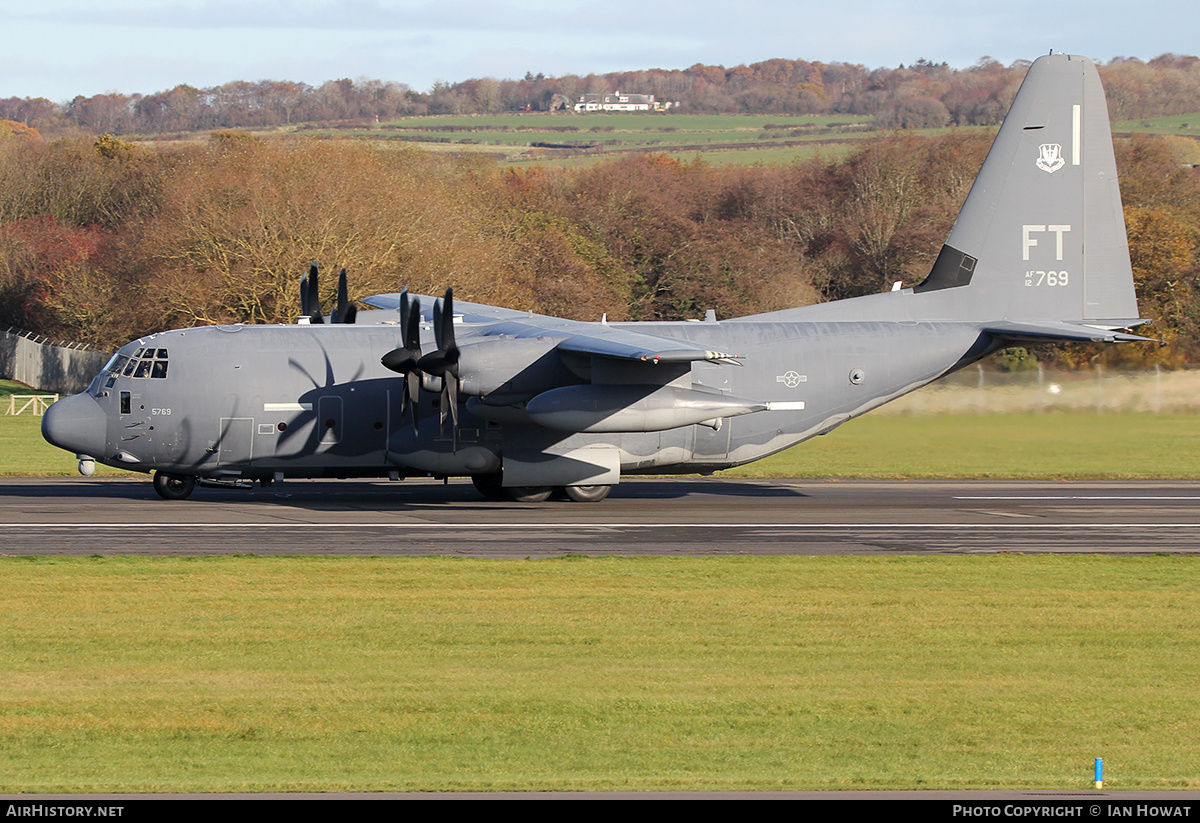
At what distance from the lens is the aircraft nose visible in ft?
82.9

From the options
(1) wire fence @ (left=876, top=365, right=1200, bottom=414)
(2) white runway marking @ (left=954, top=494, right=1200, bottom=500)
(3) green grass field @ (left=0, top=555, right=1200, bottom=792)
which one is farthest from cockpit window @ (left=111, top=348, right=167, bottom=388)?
(2) white runway marking @ (left=954, top=494, right=1200, bottom=500)

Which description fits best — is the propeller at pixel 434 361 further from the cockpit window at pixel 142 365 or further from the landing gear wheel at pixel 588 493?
the cockpit window at pixel 142 365

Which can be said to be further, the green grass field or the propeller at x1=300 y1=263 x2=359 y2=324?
the propeller at x1=300 y1=263 x2=359 y2=324

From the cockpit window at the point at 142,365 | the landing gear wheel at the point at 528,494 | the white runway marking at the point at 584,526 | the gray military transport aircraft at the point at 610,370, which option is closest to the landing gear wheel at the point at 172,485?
the gray military transport aircraft at the point at 610,370

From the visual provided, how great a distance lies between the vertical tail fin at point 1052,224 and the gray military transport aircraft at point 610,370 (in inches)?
1.8

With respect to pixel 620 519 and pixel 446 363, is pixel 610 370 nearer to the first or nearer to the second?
pixel 620 519

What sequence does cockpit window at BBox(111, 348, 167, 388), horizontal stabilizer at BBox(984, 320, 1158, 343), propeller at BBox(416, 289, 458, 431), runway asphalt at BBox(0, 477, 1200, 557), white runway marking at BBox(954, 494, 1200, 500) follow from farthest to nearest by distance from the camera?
white runway marking at BBox(954, 494, 1200, 500), horizontal stabilizer at BBox(984, 320, 1158, 343), cockpit window at BBox(111, 348, 167, 388), propeller at BBox(416, 289, 458, 431), runway asphalt at BBox(0, 477, 1200, 557)

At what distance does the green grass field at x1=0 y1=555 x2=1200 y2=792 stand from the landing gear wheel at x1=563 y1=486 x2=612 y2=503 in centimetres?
781

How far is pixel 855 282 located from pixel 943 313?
59.6 metres

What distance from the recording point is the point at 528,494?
27.0m

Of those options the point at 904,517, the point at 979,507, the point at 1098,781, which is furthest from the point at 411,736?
the point at 979,507

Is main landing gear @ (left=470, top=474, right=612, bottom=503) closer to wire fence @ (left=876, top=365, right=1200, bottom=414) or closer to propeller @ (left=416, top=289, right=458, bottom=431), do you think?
propeller @ (left=416, top=289, right=458, bottom=431)

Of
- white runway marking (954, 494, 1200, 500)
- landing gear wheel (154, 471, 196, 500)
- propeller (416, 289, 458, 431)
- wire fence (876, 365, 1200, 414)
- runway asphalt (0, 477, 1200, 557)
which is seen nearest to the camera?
runway asphalt (0, 477, 1200, 557)

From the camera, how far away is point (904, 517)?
2488cm
